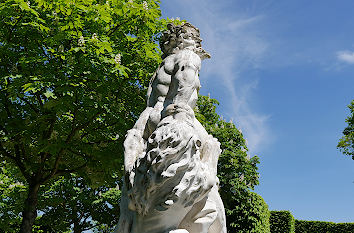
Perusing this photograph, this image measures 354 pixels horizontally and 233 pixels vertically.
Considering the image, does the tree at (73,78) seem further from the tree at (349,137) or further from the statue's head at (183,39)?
the tree at (349,137)

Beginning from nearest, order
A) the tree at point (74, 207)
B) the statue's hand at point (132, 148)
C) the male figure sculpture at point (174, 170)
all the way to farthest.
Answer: the male figure sculpture at point (174, 170) < the statue's hand at point (132, 148) < the tree at point (74, 207)

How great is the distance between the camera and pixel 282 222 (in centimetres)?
1692

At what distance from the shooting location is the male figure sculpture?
327 centimetres

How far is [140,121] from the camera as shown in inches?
168

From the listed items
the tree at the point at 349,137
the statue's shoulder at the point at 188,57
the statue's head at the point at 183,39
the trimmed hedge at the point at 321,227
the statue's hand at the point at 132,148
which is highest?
the tree at the point at 349,137

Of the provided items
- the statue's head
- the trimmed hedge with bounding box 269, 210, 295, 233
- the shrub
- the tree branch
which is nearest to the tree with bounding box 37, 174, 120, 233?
the tree branch

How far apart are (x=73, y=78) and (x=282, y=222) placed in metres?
13.6

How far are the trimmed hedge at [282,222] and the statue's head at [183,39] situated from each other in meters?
14.3

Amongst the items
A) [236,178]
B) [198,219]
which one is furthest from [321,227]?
[198,219]

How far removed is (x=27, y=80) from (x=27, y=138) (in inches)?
84.6

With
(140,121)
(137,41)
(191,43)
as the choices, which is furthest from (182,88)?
(137,41)

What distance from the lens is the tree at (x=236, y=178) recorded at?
14.9 meters

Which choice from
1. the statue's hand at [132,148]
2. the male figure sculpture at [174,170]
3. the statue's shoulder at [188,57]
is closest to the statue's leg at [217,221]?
the male figure sculpture at [174,170]

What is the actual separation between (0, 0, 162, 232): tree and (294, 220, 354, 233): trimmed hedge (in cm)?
1372
